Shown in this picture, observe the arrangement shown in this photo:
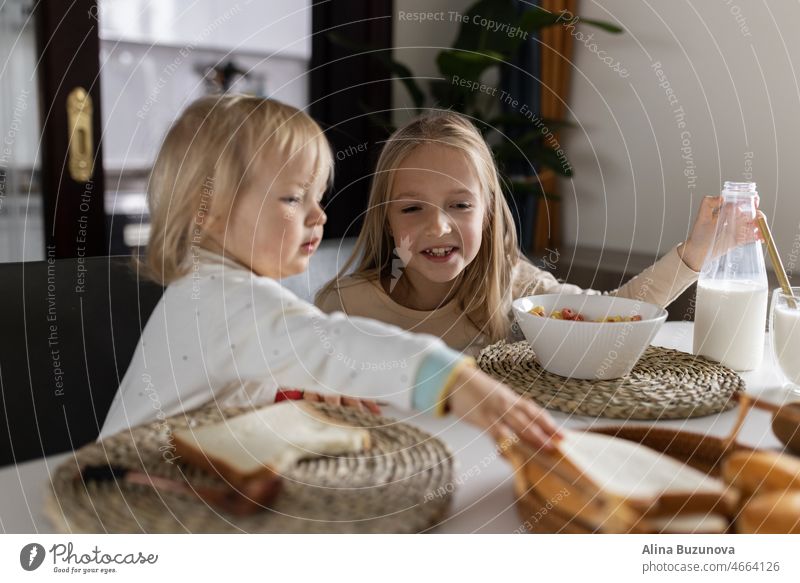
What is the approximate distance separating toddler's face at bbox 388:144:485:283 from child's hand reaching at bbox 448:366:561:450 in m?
0.11

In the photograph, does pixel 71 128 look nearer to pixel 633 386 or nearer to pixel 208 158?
pixel 208 158

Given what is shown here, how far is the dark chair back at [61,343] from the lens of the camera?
0.44m

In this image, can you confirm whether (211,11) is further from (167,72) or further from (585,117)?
(585,117)

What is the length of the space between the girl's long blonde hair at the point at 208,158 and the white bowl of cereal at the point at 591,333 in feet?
0.49

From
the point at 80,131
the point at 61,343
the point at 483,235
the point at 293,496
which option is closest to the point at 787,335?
the point at 483,235

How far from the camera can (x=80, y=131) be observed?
0.63 meters

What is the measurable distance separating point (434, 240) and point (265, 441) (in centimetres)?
15

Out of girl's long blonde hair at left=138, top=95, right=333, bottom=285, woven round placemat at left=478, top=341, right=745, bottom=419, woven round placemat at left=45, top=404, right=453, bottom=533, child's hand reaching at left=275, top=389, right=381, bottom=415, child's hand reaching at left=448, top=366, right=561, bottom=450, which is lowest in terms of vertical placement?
woven round placemat at left=45, top=404, right=453, bottom=533

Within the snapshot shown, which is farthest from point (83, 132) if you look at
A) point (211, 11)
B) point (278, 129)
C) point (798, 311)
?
point (798, 311)

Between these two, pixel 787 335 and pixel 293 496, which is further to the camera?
pixel 787 335

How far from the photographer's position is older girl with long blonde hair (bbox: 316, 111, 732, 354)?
1.37ft

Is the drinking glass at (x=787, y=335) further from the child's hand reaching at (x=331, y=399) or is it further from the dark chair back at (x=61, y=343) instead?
the dark chair back at (x=61, y=343)

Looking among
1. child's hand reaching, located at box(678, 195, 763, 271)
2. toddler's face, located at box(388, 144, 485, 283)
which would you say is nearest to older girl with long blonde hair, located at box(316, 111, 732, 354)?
toddler's face, located at box(388, 144, 485, 283)

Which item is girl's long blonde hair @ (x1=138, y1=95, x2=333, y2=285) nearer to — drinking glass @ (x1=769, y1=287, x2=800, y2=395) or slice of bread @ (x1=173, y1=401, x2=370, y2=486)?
slice of bread @ (x1=173, y1=401, x2=370, y2=486)
